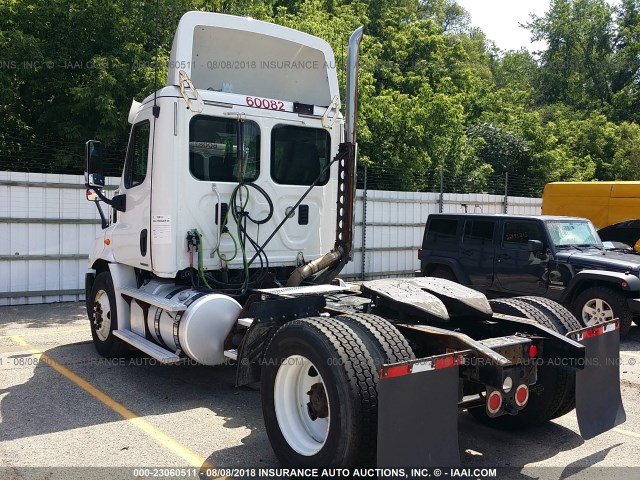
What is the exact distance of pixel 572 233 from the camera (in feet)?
32.6

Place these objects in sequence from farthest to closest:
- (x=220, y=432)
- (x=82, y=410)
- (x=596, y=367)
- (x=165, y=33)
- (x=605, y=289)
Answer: (x=165, y=33) → (x=605, y=289) → (x=82, y=410) → (x=220, y=432) → (x=596, y=367)

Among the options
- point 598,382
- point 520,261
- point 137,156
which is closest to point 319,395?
point 598,382

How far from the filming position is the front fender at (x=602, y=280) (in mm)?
8773

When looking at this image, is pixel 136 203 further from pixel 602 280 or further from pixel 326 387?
pixel 602 280

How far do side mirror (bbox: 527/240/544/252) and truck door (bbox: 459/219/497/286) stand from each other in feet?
2.63

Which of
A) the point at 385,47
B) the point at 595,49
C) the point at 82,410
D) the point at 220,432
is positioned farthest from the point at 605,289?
the point at 595,49

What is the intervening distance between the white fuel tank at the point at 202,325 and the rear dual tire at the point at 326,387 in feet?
4.36

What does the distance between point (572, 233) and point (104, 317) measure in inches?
284

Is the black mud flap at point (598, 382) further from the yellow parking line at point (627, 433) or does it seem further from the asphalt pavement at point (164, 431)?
the yellow parking line at point (627, 433)

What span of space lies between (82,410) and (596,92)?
46.7 m

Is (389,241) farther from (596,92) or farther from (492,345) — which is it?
(596,92)

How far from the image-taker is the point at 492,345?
419 centimetres

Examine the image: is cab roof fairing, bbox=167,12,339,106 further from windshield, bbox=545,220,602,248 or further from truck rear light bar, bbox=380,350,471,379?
windshield, bbox=545,220,602,248

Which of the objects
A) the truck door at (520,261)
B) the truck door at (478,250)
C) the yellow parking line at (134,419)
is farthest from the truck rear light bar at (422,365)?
the truck door at (478,250)
